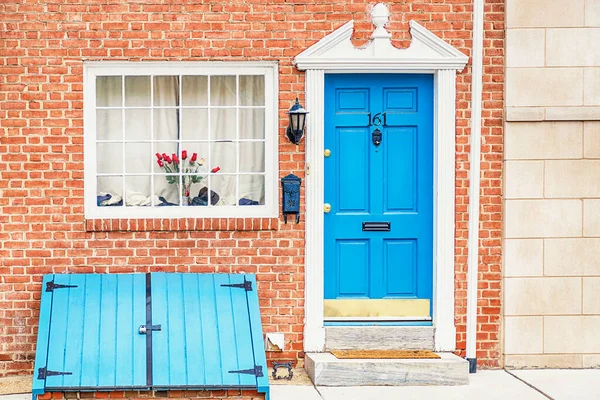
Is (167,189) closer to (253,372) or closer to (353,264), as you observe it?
(353,264)

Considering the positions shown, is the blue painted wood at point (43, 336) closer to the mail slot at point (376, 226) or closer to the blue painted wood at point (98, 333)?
the blue painted wood at point (98, 333)

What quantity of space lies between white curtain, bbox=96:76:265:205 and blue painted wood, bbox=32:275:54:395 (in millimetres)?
1025

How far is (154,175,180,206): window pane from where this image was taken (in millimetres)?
7527

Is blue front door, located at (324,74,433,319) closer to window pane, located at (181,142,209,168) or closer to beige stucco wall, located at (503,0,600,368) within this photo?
beige stucco wall, located at (503,0,600,368)

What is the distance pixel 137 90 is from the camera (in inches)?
295

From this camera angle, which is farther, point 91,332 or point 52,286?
point 52,286

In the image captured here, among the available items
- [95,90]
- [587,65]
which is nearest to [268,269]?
[95,90]

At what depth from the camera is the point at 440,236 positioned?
7.44 metres

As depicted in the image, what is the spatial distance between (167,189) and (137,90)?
2.97ft

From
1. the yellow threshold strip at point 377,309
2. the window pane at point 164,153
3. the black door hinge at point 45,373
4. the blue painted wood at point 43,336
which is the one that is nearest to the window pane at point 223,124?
the window pane at point 164,153

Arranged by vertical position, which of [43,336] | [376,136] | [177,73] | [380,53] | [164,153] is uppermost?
[380,53]

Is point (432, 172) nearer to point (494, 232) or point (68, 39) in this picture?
point (494, 232)

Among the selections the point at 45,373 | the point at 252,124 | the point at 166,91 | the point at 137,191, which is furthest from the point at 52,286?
the point at 252,124

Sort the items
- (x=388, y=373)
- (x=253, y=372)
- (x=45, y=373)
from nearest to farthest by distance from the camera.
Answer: (x=45, y=373), (x=253, y=372), (x=388, y=373)
